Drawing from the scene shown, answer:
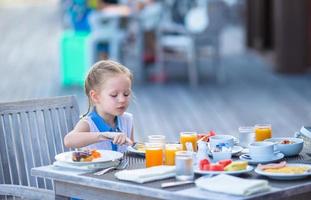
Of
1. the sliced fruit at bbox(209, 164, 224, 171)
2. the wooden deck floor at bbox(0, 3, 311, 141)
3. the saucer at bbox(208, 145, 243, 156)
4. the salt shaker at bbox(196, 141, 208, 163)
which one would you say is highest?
the salt shaker at bbox(196, 141, 208, 163)

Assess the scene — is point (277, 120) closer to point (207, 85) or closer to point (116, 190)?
point (207, 85)

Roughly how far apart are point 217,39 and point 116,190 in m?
8.68

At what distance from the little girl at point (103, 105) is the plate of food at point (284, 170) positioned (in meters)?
0.72

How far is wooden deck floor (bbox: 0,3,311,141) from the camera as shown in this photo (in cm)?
952

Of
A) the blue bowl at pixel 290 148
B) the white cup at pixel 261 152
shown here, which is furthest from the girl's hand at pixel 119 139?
the blue bowl at pixel 290 148

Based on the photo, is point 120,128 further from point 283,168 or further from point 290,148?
point 283,168

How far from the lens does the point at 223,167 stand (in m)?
3.77

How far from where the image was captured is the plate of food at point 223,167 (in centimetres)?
372

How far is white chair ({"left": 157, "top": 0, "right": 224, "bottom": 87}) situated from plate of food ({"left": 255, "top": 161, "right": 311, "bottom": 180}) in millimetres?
8329

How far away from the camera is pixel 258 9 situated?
15688mm

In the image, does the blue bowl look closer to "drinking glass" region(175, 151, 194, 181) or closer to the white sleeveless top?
"drinking glass" region(175, 151, 194, 181)

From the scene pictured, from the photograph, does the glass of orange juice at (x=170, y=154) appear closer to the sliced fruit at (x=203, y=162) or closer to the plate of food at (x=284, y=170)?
the sliced fruit at (x=203, y=162)

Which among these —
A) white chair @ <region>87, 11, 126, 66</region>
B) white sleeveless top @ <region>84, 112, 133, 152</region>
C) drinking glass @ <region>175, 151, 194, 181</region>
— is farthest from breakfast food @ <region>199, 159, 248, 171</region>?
white chair @ <region>87, 11, 126, 66</region>

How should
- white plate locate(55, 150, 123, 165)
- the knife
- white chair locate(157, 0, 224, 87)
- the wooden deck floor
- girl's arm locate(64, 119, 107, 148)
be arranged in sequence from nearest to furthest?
the knife < white plate locate(55, 150, 123, 165) < girl's arm locate(64, 119, 107, 148) < the wooden deck floor < white chair locate(157, 0, 224, 87)
